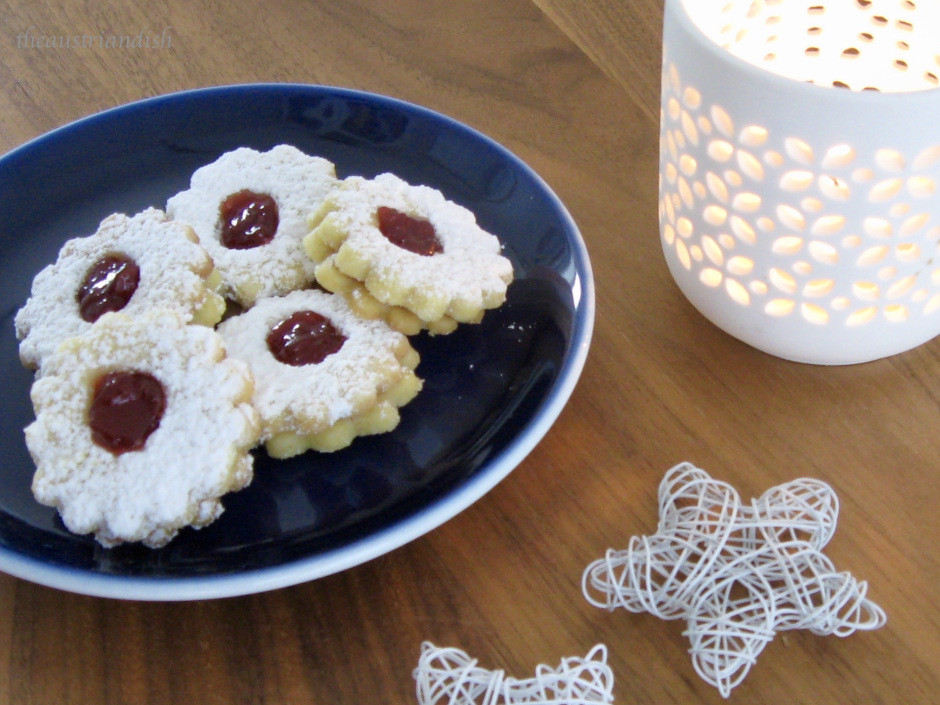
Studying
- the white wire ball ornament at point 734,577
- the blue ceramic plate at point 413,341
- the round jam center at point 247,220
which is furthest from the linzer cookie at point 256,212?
the white wire ball ornament at point 734,577

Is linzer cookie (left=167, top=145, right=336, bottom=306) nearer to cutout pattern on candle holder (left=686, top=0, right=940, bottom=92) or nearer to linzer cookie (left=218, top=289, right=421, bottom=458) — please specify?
linzer cookie (left=218, top=289, right=421, bottom=458)

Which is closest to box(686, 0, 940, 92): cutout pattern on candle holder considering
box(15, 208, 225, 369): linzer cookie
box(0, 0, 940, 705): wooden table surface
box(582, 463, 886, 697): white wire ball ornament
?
box(0, 0, 940, 705): wooden table surface

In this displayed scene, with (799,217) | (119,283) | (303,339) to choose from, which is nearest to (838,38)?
(799,217)

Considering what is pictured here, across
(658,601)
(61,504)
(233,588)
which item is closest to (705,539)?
(658,601)

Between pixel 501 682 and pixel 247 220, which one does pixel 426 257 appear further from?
pixel 501 682

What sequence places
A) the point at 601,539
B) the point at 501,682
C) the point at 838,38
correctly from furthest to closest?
the point at 838,38 < the point at 601,539 < the point at 501,682

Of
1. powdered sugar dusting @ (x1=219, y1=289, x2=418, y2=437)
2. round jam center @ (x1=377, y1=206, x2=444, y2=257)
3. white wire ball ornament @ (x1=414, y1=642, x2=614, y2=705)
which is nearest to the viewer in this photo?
white wire ball ornament @ (x1=414, y1=642, x2=614, y2=705)

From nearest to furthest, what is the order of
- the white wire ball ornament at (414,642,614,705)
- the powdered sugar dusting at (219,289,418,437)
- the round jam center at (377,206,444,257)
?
1. the white wire ball ornament at (414,642,614,705)
2. the powdered sugar dusting at (219,289,418,437)
3. the round jam center at (377,206,444,257)

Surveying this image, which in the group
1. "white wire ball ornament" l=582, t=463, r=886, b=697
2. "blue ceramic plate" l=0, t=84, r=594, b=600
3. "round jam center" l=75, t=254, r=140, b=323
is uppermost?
"round jam center" l=75, t=254, r=140, b=323
